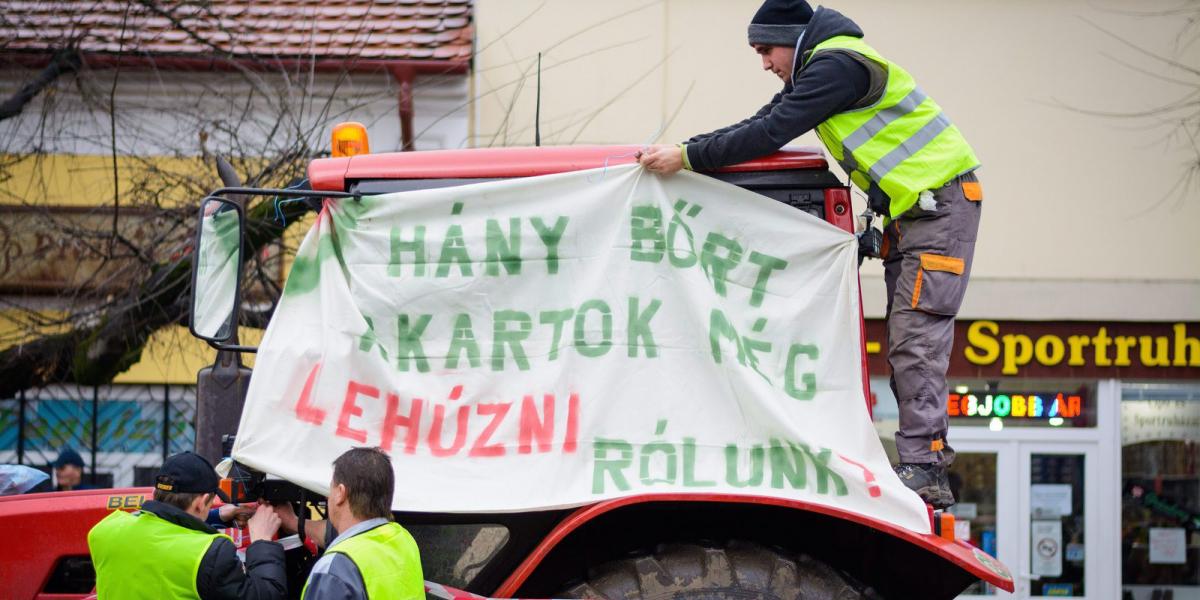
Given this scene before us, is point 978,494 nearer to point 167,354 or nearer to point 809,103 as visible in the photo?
point 167,354

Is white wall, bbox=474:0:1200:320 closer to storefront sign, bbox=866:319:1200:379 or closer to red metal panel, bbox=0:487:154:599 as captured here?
storefront sign, bbox=866:319:1200:379

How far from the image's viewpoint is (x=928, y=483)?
412 centimetres

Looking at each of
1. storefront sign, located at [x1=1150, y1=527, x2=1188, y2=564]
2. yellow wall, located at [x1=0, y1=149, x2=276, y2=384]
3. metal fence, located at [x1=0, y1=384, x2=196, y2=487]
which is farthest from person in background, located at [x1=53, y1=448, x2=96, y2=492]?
storefront sign, located at [x1=1150, y1=527, x2=1188, y2=564]

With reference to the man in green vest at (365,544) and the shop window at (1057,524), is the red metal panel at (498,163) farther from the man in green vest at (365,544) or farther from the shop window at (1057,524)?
the shop window at (1057,524)

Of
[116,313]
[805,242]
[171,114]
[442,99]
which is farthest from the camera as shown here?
[442,99]

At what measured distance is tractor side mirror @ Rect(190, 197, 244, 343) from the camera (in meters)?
4.18

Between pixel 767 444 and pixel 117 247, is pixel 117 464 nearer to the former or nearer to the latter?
pixel 117 247

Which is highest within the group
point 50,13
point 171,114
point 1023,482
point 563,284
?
point 50,13

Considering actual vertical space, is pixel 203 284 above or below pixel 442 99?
below

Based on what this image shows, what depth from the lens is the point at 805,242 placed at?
13.5 feet

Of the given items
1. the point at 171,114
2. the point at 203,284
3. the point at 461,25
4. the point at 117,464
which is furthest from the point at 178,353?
the point at 203,284

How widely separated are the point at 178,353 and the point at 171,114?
2.29m

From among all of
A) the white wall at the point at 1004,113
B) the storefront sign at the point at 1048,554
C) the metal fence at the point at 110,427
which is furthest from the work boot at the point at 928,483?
the metal fence at the point at 110,427

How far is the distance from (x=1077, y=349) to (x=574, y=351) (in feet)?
29.8
